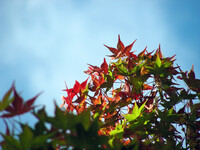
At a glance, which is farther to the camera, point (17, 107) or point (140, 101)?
point (140, 101)

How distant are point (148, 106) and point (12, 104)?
3.53 feet

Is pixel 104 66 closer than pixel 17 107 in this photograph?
No

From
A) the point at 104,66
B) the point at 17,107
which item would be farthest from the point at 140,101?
the point at 17,107

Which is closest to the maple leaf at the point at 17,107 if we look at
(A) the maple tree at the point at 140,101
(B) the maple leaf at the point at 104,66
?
(A) the maple tree at the point at 140,101

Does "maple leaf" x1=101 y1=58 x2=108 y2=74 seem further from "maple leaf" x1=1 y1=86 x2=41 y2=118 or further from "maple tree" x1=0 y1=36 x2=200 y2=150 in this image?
"maple leaf" x1=1 y1=86 x2=41 y2=118

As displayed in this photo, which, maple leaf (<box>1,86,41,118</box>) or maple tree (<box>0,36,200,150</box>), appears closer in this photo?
maple leaf (<box>1,86,41,118</box>)

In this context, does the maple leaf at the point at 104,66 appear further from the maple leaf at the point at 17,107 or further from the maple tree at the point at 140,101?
the maple leaf at the point at 17,107

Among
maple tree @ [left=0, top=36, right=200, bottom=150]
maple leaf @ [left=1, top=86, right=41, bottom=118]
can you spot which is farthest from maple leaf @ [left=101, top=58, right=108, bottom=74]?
maple leaf @ [left=1, top=86, right=41, bottom=118]

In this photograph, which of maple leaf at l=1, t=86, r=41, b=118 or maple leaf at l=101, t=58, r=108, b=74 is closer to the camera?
maple leaf at l=1, t=86, r=41, b=118

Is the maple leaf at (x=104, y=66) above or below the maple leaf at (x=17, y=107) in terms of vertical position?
above

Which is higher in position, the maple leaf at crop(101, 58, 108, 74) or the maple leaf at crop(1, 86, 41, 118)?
the maple leaf at crop(101, 58, 108, 74)

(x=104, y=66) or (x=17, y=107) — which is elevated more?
(x=104, y=66)

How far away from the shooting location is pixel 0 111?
2.50 ft

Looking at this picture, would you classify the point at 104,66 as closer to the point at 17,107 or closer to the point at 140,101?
Result: the point at 140,101
